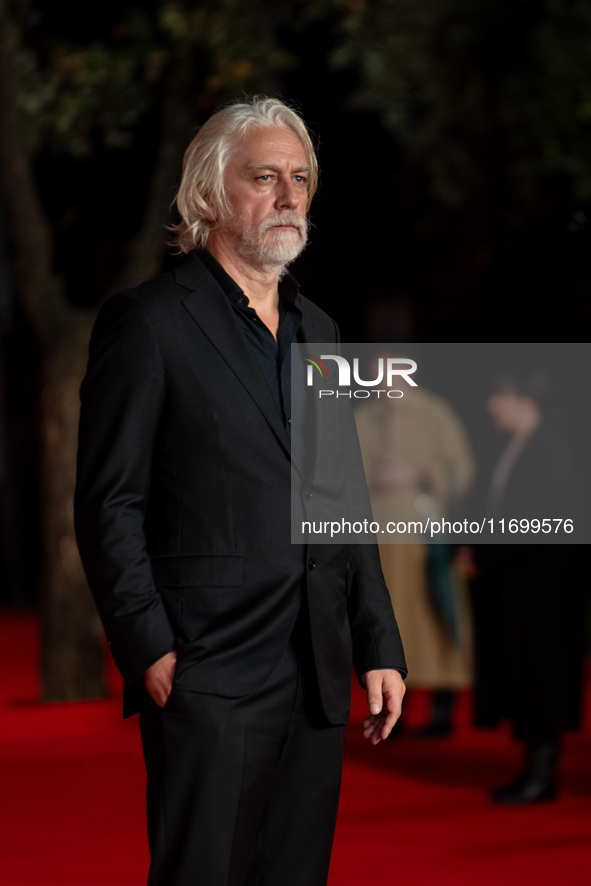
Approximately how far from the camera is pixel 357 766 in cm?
637

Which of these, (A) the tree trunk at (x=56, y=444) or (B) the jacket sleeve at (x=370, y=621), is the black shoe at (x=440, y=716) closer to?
(A) the tree trunk at (x=56, y=444)

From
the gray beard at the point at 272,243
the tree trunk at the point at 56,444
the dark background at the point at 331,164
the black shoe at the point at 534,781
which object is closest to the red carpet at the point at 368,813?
the black shoe at the point at 534,781

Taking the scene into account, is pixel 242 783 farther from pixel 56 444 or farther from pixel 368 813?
pixel 56 444

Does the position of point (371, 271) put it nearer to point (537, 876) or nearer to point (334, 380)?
point (537, 876)

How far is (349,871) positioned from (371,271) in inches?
429

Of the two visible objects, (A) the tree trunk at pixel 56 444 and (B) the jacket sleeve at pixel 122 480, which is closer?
(B) the jacket sleeve at pixel 122 480

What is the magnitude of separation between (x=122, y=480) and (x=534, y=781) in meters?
3.75

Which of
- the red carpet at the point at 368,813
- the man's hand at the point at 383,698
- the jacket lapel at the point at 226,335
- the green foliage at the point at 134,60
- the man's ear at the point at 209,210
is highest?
the green foliage at the point at 134,60

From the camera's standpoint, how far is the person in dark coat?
562 centimetres

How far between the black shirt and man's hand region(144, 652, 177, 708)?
0.50m

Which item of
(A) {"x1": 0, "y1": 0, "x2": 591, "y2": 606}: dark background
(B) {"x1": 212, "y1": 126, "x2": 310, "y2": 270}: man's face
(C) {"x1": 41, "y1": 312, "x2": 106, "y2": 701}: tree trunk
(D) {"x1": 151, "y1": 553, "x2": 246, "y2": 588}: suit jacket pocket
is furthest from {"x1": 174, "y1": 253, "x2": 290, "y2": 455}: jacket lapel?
(C) {"x1": 41, "y1": 312, "x2": 106, "y2": 701}: tree trunk

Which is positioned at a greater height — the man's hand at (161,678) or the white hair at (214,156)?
the white hair at (214,156)

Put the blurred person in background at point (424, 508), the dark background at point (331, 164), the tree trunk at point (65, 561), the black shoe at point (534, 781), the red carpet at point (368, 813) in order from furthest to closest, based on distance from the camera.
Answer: the dark background at point (331, 164) < the tree trunk at point (65, 561) < the blurred person in background at point (424, 508) < the black shoe at point (534, 781) < the red carpet at point (368, 813)

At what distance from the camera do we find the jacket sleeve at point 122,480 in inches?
91.4
